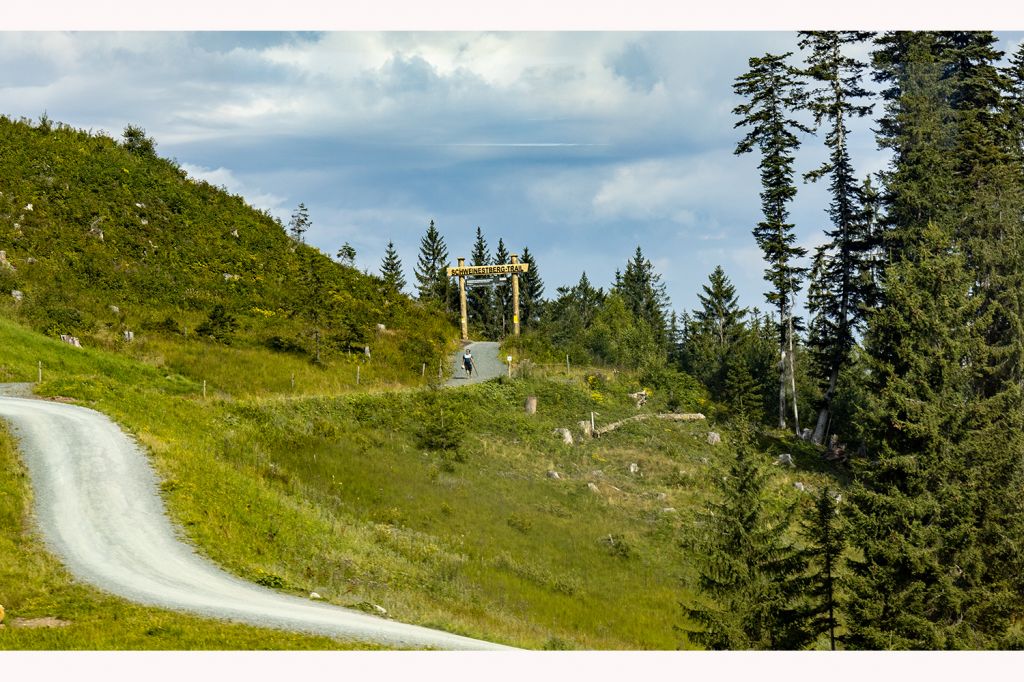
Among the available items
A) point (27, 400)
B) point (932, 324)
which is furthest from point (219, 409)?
point (932, 324)

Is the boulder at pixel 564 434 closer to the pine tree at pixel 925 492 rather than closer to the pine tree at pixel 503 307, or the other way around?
the pine tree at pixel 925 492

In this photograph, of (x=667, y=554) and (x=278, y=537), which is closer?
(x=278, y=537)

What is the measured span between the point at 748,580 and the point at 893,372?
12086 millimetres

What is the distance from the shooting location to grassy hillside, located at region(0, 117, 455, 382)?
46031 millimetres

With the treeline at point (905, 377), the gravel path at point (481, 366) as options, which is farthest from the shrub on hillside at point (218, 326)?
the treeline at point (905, 377)

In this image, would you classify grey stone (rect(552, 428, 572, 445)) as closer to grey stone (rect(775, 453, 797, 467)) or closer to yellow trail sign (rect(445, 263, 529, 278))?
grey stone (rect(775, 453, 797, 467))

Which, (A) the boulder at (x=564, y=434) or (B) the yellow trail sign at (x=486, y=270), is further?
(B) the yellow trail sign at (x=486, y=270)

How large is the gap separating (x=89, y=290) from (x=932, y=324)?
151 ft

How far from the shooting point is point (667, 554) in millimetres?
29625

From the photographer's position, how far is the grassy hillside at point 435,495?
71.8 ft

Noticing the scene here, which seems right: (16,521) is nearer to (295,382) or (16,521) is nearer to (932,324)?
(295,382)

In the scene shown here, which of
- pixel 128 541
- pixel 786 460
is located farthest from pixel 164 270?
pixel 786 460

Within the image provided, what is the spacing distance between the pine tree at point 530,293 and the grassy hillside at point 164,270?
93.7 feet

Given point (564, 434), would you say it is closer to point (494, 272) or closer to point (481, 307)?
point (494, 272)
